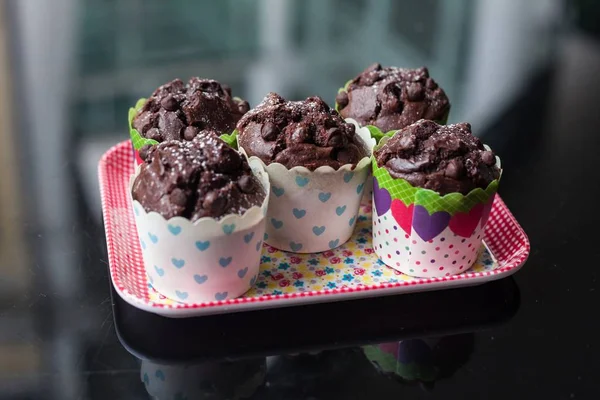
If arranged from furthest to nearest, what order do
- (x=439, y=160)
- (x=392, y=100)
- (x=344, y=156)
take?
(x=392, y=100), (x=344, y=156), (x=439, y=160)

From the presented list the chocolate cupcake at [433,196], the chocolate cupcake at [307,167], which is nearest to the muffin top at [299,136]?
the chocolate cupcake at [307,167]

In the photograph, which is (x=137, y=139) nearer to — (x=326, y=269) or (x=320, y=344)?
(x=326, y=269)

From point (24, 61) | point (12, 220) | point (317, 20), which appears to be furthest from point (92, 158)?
point (317, 20)

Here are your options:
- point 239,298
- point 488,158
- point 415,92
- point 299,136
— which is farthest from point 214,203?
point 415,92

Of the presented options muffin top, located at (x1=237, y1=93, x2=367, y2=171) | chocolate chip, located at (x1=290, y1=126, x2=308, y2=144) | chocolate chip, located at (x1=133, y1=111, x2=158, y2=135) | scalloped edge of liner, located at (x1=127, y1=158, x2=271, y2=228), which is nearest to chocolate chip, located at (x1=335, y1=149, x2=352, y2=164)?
muffin top, located at (x1=237, y1=93, x2=367, y2=171)

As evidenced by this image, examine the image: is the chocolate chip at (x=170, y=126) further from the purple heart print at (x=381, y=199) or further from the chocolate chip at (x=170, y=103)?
the purple heart print at (x=381, y=199)

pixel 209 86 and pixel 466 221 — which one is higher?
pixel 209 86
